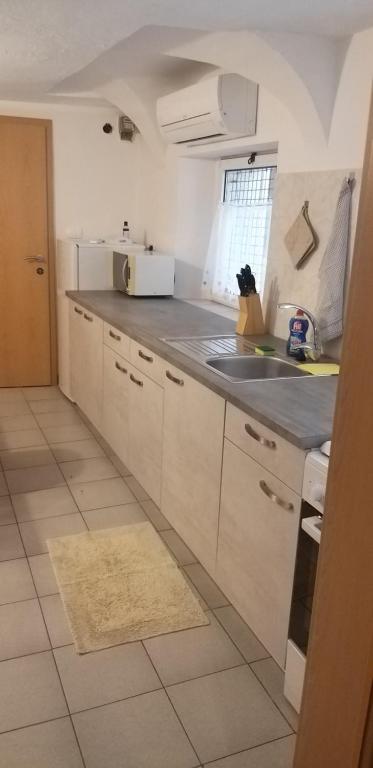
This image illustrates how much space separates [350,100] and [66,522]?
2.25 metres

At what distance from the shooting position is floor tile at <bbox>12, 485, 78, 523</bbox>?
9.83 feet

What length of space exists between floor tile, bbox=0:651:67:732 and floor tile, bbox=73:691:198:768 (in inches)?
4.0

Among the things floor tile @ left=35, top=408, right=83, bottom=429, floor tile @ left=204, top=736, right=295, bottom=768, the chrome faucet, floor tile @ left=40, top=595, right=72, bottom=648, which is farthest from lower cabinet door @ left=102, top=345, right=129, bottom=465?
floor tile @ left=204, top=736, right=295, bottom=768

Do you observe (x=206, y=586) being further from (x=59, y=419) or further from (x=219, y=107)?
(x=219, y=107)

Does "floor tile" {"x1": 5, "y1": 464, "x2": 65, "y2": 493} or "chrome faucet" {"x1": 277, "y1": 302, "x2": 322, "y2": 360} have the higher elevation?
"chrome faucet" {"x1": 277, "y1": 302, "x2": 322, "y2": 360}

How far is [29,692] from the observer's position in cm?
190

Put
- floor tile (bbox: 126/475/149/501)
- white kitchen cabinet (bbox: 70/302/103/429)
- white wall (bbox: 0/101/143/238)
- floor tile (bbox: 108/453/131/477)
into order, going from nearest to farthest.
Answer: floor tile (bbox: 126/475/149/501) < floor tile (bbox: 108/453/131/477) < white kitchen cabinet (bbox: 70/302/103/429) < white wall (bbox: 0/101/143/238)

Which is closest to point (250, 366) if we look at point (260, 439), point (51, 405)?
point (260, 439)

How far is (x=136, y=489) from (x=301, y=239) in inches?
61.1

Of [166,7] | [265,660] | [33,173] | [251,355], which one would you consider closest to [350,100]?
[166,7]

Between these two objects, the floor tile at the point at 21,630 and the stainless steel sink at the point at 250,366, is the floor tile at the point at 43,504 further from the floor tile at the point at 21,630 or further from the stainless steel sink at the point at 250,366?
the stainless steel sink at the point at 250,366

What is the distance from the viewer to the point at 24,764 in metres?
1.66

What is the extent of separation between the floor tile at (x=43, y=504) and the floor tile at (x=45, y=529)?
0.16ft

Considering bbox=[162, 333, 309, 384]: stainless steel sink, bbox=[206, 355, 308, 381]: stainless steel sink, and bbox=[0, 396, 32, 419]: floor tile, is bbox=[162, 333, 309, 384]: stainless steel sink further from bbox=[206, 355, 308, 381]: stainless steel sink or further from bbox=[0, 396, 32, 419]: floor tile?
bbox=[0, 396, 32, 419]: floor tile
